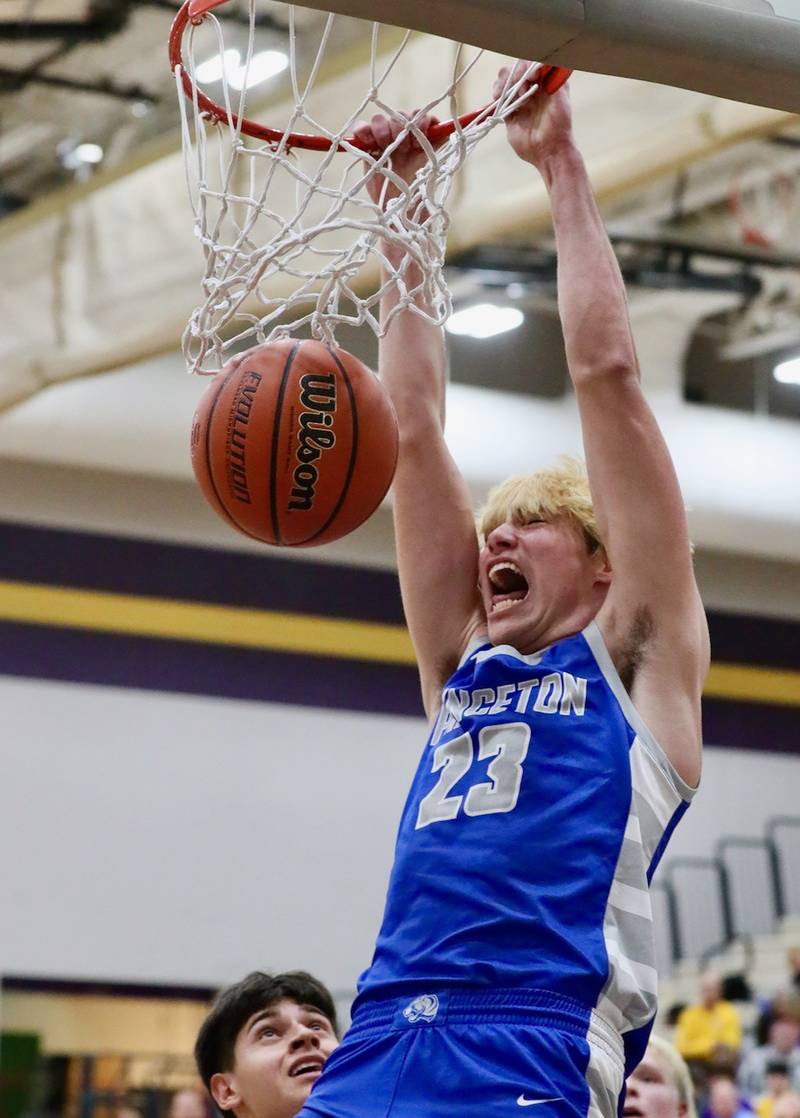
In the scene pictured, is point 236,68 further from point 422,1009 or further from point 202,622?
point 202,622

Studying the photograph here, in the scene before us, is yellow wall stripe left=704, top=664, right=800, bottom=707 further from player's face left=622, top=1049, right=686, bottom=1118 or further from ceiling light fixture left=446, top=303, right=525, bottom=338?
player's face left=622, top=1049, right=686, bottom=1118

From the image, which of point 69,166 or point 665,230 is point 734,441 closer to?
point 665,230

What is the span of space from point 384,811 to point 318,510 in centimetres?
1049

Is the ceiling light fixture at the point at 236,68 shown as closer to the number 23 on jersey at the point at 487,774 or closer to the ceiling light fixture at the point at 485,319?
the number 23 on jersey at the point at 487,774

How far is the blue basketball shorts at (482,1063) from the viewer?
2.58 metres

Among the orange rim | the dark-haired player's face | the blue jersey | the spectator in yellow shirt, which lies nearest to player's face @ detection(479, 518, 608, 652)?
the blue jersey

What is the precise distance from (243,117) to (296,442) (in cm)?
88

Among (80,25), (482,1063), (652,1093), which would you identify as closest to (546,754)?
(482,1063)

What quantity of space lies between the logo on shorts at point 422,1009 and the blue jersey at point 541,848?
0.07 ft

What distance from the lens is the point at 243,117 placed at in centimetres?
352

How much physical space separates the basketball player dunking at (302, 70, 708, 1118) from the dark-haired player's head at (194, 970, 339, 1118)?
63cm

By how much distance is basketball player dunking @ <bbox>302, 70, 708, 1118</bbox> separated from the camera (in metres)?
2.65

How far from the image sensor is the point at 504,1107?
2559 mm

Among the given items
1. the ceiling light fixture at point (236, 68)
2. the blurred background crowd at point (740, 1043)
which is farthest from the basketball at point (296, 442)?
the blurred background crowd at point (740, 1043)
